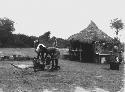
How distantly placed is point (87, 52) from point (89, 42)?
2441 mm

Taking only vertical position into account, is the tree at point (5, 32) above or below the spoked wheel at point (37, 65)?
above

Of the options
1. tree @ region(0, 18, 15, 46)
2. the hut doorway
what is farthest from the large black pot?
tree @ region(0, 18, 15, 46)

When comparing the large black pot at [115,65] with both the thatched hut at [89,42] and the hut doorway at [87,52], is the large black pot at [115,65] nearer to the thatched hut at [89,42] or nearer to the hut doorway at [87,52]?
the thatched hut at [89,42]

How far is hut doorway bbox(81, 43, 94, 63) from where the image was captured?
102 feet

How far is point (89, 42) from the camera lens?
96.7 feet

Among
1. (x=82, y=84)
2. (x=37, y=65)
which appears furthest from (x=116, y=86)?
(x=37, y=65)

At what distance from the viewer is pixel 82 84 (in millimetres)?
13648

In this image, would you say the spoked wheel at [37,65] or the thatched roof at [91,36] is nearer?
the spoked wheel at [37,65]

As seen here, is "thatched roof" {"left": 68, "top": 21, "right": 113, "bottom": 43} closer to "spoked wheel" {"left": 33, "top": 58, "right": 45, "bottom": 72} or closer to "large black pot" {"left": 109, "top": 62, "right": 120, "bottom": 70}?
"large black pot" {"left": 109, "top": 62, "right": 120, "bottom": 70}

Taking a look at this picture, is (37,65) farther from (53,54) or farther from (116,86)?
(116,86)

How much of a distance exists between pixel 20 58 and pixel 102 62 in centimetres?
791

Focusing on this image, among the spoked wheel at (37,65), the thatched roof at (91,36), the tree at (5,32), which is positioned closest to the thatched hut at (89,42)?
the thatched roof at (91,36)

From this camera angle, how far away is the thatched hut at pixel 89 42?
29953mm

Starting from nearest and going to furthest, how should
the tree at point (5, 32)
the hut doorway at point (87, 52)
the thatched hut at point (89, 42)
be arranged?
1. the thatched hut at point (89, 42)
2. the hut doorway at point (87, 52)
3. the tree at point (5, 32)
